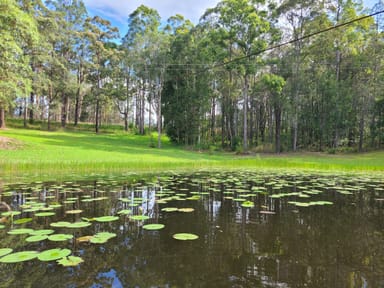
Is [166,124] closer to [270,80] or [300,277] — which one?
[270,80]

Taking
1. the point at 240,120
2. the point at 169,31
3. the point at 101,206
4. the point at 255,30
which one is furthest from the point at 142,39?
the point at 101,206

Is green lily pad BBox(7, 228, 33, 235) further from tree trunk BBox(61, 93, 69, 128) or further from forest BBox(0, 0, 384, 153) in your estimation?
tree trunk BBox(61, 93, 69, 128)

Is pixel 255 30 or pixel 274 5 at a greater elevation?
pixel 274 5

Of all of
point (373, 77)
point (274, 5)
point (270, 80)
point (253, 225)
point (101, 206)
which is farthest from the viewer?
point (274, 5)

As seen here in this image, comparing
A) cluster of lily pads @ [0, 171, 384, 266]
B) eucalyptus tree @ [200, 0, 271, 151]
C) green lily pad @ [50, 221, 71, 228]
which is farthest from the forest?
green lily pad @ [50, 221, 71, 228]

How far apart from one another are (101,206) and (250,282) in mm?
3205

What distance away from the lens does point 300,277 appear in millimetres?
2189

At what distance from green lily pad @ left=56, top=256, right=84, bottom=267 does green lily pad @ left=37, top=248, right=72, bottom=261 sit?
Result: 0.05m

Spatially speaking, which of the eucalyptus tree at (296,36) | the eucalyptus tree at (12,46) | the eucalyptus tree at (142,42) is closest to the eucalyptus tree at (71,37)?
the eucalyptus tree at (142,42)

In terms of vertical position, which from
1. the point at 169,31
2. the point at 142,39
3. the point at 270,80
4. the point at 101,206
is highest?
the point at 169,31

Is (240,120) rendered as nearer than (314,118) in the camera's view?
No

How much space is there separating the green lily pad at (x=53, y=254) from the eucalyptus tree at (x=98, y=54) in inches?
1390

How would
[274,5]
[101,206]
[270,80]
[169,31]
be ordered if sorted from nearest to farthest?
[101,206]
[270,80]
[274,5]
[169,31]

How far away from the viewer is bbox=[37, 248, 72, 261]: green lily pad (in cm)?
237
